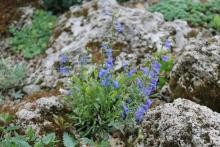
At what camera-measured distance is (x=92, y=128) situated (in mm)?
4375

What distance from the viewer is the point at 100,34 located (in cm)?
634

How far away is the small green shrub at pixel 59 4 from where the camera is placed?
7.59 m

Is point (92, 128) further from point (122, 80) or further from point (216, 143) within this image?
point (216, 143)

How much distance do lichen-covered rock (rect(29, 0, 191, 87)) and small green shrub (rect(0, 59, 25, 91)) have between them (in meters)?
0.23

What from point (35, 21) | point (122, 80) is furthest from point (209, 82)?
point (35, 21)

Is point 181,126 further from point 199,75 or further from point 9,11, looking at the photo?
point 9,11

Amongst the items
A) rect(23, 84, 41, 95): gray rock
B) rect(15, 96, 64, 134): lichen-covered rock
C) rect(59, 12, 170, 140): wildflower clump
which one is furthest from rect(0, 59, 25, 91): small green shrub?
rect(59, 12, 170, 140): wildflower clump

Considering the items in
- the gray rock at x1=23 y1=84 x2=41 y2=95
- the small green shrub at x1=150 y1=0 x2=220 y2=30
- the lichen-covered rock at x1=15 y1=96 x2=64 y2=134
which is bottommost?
the gray rock at x1=23 y1=84 x2=41 y2=95

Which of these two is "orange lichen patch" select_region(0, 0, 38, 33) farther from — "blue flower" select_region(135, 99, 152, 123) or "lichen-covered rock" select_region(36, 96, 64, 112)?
"blue flower" select_region(135, 99, 152, 123)

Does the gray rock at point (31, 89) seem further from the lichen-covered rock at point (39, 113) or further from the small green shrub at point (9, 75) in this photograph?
the lichen-covered rock at point (39, 113)

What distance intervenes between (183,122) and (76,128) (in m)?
1.18

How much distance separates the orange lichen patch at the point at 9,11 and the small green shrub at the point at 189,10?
7.49ft

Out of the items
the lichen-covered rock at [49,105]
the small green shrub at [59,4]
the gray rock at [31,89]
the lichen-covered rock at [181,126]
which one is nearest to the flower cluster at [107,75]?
the lichen-covered rock at [181,126]

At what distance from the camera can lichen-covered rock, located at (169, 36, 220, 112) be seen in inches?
188
